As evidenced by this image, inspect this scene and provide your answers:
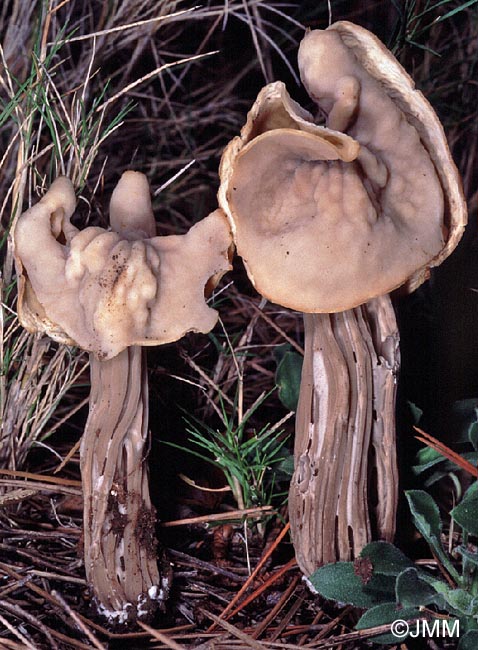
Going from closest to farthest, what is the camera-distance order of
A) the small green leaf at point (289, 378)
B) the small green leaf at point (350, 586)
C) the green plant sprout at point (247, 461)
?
the small green leaf at point (350, 586), the green plant sprout at point (247, 461), the small green leaf at point (289, 378)

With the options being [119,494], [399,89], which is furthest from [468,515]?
[399,89]

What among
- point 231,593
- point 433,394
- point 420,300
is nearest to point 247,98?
point 420,300

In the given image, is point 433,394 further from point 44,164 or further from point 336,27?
point 44,164

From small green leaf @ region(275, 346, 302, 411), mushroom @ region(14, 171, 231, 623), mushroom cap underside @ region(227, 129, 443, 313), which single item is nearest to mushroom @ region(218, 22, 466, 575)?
mushroom cap underside @ region(227, 129, 443, 313)

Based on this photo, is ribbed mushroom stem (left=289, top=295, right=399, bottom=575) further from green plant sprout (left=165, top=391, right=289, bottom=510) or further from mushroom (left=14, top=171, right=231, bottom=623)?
mushroom (left=14, top=171, right=231, bottom=623)

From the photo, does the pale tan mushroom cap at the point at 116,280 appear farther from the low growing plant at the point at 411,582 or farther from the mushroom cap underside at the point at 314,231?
the low growing plant at the point at 411,582

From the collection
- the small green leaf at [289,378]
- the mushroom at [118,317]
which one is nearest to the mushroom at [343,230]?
the mushroom at [118,317]

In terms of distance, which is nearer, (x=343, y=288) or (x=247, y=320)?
(x=343, y=288)

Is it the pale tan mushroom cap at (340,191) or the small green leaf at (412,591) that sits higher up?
the pale tan mushroom cap at (340,191)
